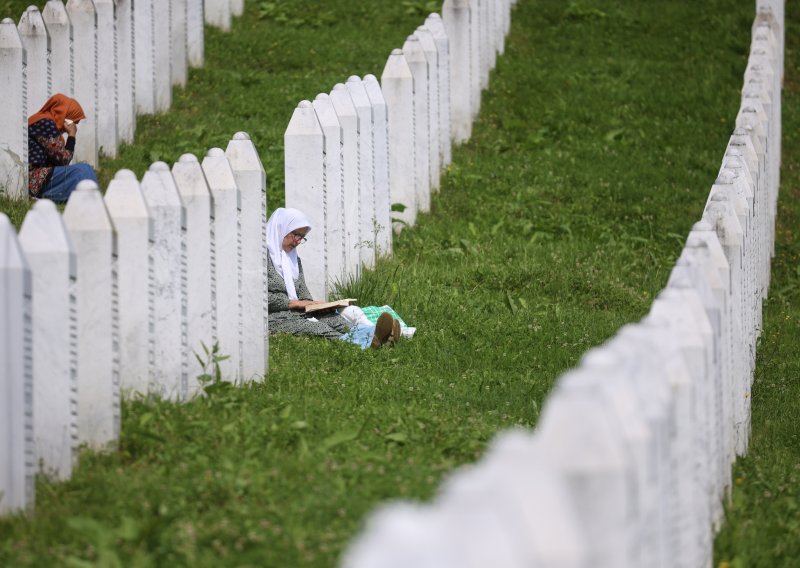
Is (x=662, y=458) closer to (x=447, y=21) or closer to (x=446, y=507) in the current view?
(x=446, y=507)

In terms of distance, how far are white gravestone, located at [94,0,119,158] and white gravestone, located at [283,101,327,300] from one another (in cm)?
270

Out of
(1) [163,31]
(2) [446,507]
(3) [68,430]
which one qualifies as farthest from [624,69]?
(2) [446,507]

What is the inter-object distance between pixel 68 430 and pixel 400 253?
226 inches

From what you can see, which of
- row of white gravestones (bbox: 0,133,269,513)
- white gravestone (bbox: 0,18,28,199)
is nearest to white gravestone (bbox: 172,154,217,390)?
row of white gravestones (bbox: 0,133,269,513)

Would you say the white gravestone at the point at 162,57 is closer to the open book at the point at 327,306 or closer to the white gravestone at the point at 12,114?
the white gravestone at the point at 12,114

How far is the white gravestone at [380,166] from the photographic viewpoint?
34.6 feet

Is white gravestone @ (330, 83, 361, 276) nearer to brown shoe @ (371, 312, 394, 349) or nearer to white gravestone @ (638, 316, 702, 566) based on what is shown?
brown shoe @ (371, 312, 394, 349)

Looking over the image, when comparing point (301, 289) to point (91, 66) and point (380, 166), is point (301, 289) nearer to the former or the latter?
point (380, 166)

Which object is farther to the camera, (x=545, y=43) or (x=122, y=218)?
(x=545, y=43)

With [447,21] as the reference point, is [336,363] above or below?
below

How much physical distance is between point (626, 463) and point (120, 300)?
3.47 metres

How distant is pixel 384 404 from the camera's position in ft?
23.1

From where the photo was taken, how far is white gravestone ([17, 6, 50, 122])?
34.3ft

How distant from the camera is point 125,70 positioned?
12000 millimetres
